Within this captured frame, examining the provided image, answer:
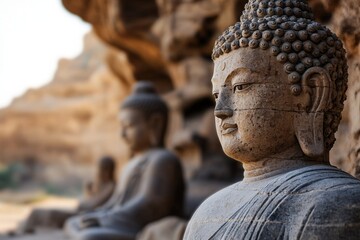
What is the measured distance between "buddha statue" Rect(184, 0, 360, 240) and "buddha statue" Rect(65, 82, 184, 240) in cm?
310

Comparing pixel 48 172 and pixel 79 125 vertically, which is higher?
pixel 79 125

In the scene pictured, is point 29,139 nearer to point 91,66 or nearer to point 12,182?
point 12,182

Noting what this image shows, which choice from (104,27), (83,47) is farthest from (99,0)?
(83,47)

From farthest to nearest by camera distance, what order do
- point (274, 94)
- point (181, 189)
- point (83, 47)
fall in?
point (83, 47)
point (181, 189)
point (274, 94)

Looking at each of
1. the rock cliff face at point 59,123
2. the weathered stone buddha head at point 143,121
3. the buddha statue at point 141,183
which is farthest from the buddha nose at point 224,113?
the rock cliff face at point 59,123

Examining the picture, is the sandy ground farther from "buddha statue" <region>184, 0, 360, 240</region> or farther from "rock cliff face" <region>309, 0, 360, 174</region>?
"buddha statue" <region>184, 0, 360, 240</region>

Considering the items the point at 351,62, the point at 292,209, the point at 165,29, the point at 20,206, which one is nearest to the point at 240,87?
the point at 292,209

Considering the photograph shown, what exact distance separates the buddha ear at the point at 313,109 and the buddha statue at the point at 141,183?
328cm

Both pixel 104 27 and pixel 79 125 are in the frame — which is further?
pixel 79 125

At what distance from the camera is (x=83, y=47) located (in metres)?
20.8

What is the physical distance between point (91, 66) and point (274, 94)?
16397mm

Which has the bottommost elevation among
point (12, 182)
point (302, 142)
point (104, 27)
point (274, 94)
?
point (12, 182)

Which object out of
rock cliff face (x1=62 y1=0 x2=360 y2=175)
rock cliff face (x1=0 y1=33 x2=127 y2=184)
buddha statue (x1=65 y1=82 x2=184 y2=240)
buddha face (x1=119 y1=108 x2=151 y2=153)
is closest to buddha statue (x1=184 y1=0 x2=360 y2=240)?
buddha statue (x1=65 y1=82 x2=184 y2=240)

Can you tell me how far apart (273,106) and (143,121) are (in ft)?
13.9
